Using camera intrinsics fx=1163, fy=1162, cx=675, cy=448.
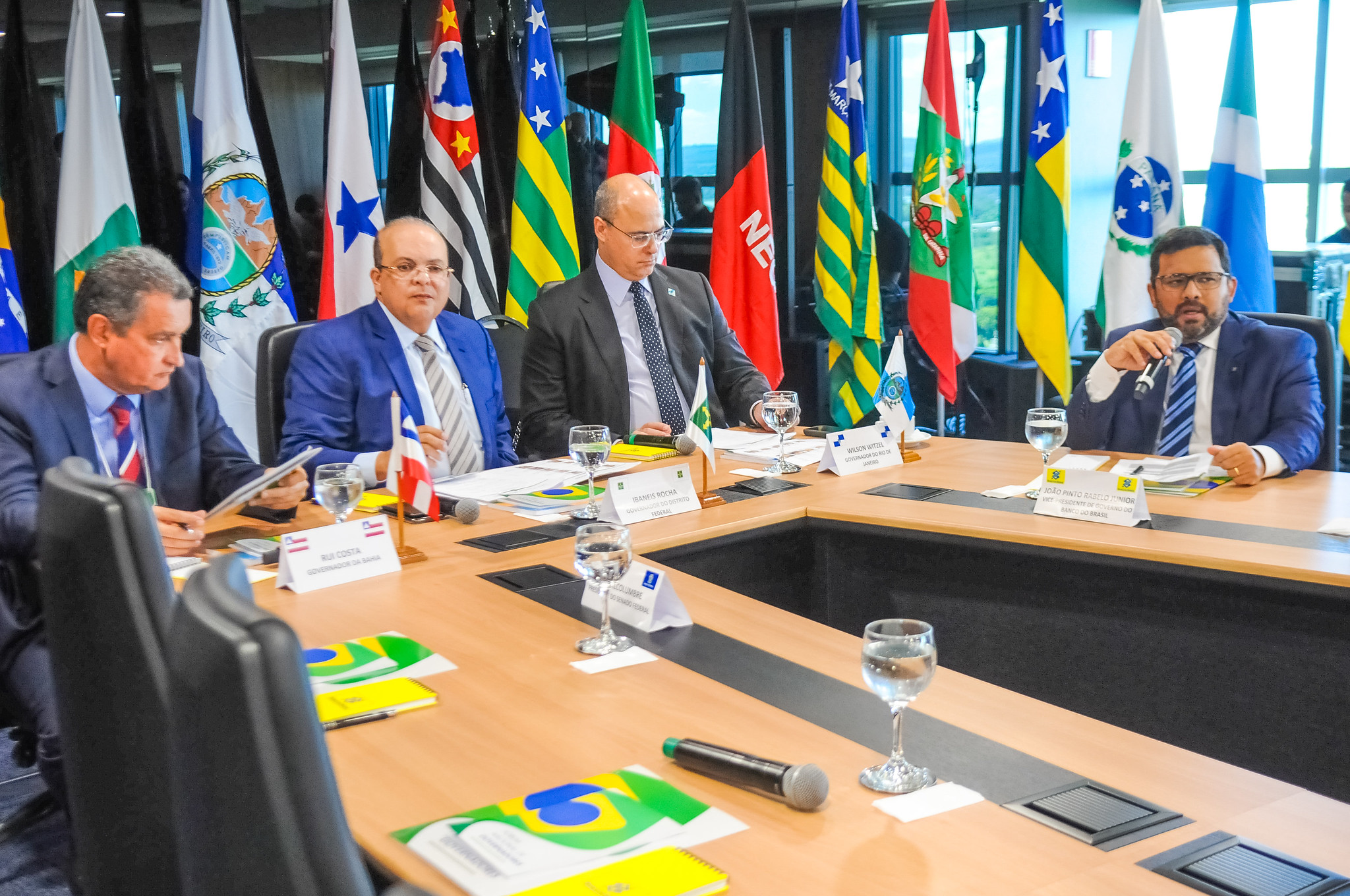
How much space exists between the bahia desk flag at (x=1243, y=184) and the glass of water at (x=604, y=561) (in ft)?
12.5

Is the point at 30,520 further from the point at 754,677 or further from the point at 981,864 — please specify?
the point at 981,864

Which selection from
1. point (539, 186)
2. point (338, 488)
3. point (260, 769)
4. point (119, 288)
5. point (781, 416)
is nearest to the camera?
point (260, 769)

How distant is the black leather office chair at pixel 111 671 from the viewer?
118cm

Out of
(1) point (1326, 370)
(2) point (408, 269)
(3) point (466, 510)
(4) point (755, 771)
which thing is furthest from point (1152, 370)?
(4) point (755, 771)

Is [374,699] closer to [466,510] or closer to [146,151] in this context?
[466,510]

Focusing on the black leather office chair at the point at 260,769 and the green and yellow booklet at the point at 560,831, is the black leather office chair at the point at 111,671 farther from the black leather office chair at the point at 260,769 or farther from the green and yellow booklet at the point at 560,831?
the black leather office chair at the point at 260,769

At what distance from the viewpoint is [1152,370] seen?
311 cm

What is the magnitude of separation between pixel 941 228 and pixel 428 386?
107 inches

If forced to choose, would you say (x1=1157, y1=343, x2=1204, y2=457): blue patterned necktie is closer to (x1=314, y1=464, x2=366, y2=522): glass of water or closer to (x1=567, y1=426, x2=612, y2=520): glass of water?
(x1=567, y1=426, x2=612, y2=520): glass of water

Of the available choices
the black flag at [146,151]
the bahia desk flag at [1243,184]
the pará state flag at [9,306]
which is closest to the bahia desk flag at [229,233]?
the black flag at [146,151]

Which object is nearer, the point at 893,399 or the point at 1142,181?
the point at 893,399

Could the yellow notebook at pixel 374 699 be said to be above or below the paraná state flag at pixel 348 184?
below

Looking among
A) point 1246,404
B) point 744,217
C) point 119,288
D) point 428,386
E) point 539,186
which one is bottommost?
point 1246,404

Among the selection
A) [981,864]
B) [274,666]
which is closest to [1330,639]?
[981,864]
